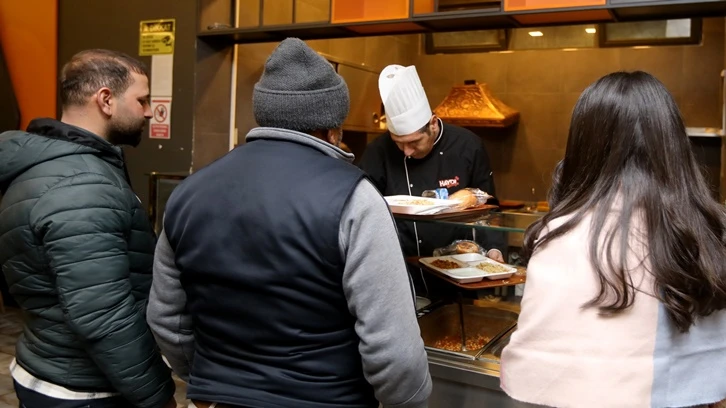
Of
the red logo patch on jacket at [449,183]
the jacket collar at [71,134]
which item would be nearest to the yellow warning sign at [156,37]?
the red logo patch on jacket at [449,183]

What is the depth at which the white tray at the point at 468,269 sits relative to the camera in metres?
2.36

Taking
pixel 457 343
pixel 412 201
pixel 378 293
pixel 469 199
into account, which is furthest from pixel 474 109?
pixel 378 293

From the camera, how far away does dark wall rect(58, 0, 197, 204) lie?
4379mm

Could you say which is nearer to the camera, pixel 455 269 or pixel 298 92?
pixel 298 92

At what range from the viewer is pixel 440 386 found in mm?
2229

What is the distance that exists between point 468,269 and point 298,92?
1.22 m

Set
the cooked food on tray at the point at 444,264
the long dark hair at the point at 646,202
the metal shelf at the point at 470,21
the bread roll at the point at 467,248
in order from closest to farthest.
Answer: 1. the long dark hair at the point at 646,202
2. the cooked food on tray at the point at 444,264
3. the bread roll at the point at 467,248
4. the metal shelf at the point at 470,21

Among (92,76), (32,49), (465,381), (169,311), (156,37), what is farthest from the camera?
(32,49)

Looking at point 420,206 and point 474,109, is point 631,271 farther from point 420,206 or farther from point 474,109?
point 474,109

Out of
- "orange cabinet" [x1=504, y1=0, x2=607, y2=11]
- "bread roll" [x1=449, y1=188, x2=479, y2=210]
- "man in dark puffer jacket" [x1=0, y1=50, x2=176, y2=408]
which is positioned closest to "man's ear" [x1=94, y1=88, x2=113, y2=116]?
"man in dark puffer jacket" [x1=0, y1=50, x2=176, y2=408]

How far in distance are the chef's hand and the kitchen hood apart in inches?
144

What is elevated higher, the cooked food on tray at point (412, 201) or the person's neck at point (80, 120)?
the person's neck at point (80, 120)

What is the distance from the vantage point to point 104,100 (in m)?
2.07

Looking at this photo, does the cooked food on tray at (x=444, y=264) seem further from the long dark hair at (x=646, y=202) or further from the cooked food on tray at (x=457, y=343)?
the long dark hair at (x=646, y=202)
